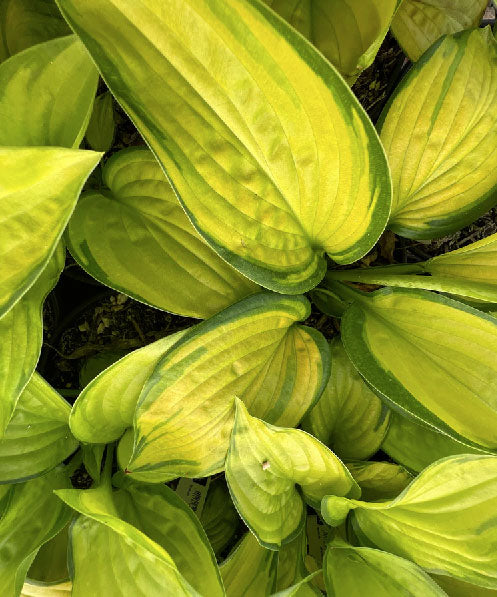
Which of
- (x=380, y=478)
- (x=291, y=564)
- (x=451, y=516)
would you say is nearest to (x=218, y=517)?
(x=291, y=564)

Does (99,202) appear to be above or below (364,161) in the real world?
below

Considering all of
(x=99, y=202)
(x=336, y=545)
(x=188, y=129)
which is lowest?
(x=336, y=545)

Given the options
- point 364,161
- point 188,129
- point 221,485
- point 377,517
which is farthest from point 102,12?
point 221,485

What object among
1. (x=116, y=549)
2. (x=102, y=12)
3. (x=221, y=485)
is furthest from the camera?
(x=221, y=485)

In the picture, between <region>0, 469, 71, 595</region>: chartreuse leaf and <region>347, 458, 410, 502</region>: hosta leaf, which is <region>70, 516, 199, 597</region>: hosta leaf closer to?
<region>0, 469, 71, 595</region>: chartreuse leaf

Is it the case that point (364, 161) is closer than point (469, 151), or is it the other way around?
point (364, 161)

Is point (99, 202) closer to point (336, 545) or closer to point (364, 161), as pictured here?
point (364, 161)
